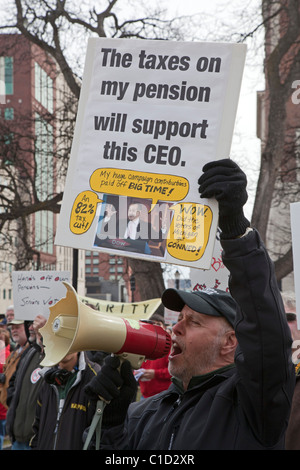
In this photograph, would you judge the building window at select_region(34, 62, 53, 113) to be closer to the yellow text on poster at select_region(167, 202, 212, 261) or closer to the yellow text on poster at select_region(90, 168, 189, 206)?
the yellow text on poster at select_region(90, 168, 189, 206)

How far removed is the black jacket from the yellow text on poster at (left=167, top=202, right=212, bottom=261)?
0.57 metres

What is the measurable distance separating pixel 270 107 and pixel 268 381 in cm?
1160

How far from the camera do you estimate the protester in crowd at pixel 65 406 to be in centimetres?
497

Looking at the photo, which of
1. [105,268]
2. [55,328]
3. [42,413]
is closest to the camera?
[55,328]

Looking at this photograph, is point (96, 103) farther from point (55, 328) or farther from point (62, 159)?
point (62, 159)

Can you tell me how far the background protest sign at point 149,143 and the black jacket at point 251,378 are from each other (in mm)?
607

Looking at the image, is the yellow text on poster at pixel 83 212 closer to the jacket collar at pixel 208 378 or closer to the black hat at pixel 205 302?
the black hat at pixel 205 302

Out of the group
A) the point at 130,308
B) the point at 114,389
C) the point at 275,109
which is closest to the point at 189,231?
the point at 114,389

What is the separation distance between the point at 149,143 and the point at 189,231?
1.56 feet

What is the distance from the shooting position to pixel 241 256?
2406mm

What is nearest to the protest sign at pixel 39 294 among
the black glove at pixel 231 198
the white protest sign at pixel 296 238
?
the white protest sign at pixel 296 238

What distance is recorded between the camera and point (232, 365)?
2877mm

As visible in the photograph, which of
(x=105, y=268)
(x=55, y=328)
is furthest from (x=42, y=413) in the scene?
(x=105, y=268)

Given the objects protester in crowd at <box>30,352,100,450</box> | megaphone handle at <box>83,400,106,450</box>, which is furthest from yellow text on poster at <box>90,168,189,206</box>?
protester in crowd at <box>30,352,100,450</box>
